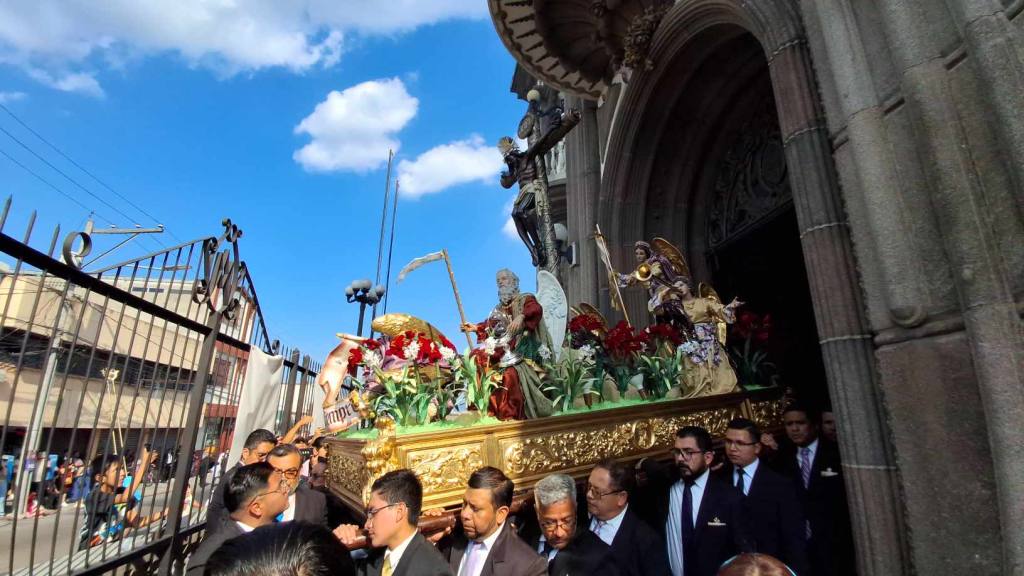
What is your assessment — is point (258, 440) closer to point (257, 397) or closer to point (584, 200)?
point (257, 397)

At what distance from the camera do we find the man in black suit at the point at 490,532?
7.23 feet

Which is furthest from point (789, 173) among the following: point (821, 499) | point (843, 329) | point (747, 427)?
point (821, 499)

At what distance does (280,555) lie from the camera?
3.28 ft

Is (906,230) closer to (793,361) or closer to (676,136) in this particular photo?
(793,361)

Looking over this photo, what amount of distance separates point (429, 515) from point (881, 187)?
114 inches

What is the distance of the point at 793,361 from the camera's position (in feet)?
19.2

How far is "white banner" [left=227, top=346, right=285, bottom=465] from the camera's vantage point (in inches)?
189

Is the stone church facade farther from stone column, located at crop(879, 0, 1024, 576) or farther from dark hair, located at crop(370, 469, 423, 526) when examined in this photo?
dark hair, located at crop(370, 469, 423, 526)

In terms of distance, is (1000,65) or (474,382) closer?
(1000,65)

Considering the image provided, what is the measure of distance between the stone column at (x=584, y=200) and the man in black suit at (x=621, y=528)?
5.40m

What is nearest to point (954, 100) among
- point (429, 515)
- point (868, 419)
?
point (868, 419)

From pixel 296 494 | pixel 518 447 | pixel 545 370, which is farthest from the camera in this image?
pixel 545 370

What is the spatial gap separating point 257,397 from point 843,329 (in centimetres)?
504

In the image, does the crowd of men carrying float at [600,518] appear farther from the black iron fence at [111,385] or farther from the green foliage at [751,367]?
the green foliage at [751,367]
